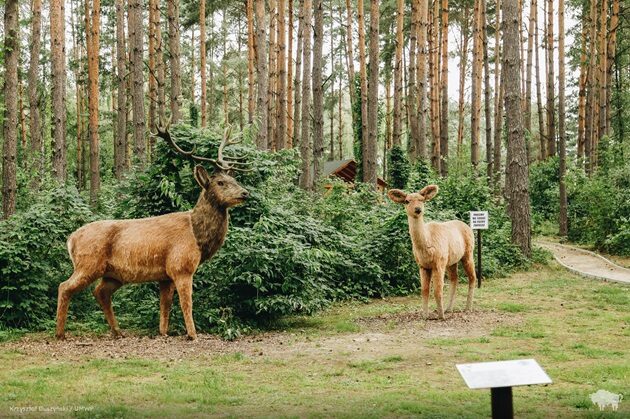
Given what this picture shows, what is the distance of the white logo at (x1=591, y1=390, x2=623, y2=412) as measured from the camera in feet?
15.8

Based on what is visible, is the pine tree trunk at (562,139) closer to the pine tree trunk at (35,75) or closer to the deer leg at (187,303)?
the pine tree trunk at (35,75)

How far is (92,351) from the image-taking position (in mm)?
7449

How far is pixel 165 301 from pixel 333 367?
2787mm

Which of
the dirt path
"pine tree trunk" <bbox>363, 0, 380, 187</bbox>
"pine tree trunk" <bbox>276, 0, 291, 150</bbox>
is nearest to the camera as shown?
the dirt path

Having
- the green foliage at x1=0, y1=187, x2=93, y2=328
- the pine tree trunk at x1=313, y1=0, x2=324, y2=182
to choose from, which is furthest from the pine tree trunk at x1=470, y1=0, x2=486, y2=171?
the green foliage at x1=0, y1=187, x2=93, y2=328

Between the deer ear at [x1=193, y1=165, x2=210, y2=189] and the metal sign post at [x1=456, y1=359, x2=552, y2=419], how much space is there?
17.9ft

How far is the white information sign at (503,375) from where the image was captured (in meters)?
3.15

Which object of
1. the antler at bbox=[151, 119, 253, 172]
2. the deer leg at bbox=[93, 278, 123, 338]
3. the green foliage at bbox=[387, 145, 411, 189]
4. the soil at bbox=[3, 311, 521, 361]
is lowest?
the soil at bbox=[3, 311, 521, 361]

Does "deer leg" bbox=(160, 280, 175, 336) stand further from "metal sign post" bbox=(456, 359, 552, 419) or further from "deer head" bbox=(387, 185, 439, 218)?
"metal sign post" bbox=(456, 359, 552, 419)

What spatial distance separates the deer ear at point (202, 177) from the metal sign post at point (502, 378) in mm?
5464

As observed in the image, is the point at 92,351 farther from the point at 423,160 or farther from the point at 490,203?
the point at 423,160

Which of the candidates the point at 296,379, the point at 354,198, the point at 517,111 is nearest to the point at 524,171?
the point at 517,111

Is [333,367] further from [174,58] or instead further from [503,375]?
[174,58]

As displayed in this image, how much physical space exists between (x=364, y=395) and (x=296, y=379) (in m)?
0.89
